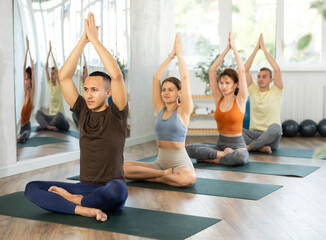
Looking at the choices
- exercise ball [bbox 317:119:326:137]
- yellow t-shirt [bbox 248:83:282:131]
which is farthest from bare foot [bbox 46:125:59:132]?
exercise ball [bbox 317:119:326:137]

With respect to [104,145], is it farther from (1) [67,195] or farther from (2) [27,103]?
(2) [27,103]

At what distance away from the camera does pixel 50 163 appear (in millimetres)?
4277

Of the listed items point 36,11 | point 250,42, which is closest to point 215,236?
point 36,11

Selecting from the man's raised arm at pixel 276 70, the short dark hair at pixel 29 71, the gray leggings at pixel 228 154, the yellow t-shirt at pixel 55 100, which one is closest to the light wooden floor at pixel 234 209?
the gray leggings at pixel 228 154

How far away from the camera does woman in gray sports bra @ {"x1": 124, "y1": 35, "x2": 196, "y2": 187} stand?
324 cm

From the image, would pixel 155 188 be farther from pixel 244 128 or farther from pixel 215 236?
pixel 244 128

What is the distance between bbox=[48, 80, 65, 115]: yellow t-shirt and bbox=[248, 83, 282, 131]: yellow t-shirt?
7.08ft

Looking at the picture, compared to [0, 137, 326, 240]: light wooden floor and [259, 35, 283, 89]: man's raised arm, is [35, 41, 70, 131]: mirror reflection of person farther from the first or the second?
[259, 35, 283, 89]: man's raised arm

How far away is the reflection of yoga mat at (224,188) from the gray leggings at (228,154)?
63 cm

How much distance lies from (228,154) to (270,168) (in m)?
0.40

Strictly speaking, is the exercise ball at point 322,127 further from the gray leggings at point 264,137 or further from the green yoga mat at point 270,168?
the green yoga mat at point 270,168

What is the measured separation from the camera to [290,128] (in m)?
6.19

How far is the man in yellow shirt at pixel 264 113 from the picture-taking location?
190 inches

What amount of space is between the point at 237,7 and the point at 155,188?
14.2 ft
